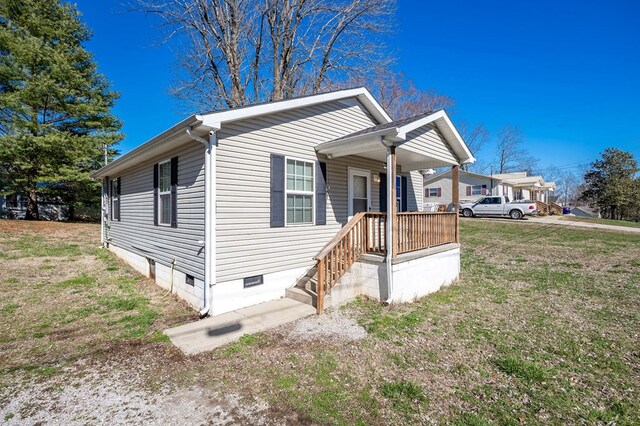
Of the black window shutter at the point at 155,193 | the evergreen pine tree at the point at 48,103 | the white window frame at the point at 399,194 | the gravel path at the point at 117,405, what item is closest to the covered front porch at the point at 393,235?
the white window frame at the point at 399,194

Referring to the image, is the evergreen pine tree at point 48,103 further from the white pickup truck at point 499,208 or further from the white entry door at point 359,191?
the white pickup truck at point 499,208

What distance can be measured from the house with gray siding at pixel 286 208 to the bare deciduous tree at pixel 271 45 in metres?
8.79

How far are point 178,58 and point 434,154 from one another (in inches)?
569

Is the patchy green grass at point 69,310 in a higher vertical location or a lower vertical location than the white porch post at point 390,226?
lower

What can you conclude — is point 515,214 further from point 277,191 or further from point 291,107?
point 277,191

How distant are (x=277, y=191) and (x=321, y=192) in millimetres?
1135

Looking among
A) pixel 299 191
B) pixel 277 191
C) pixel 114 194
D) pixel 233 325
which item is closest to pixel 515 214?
pixel 299 191

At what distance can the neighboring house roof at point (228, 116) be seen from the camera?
4.73 metres

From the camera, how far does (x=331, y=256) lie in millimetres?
5348

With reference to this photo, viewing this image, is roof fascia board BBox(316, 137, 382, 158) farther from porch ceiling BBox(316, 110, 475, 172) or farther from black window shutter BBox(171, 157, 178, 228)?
black window shutter BBox(171, 157, 178, 228)

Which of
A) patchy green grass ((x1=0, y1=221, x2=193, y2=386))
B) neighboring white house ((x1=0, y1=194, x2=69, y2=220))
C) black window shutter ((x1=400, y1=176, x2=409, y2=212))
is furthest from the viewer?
neighboring white house ((x1=0, y1=194, x2=69, y2=220))

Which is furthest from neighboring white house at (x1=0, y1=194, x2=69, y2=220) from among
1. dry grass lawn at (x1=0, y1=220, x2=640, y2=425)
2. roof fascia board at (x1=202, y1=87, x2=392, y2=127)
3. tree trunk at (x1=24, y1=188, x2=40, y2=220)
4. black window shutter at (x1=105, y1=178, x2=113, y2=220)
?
roof fascia board at (x1=202, y1=87, x2=392, y2=127)

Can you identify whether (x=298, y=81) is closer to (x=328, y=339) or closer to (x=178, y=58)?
(x=178, y=58)

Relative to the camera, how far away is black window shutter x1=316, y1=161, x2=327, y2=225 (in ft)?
21.5
